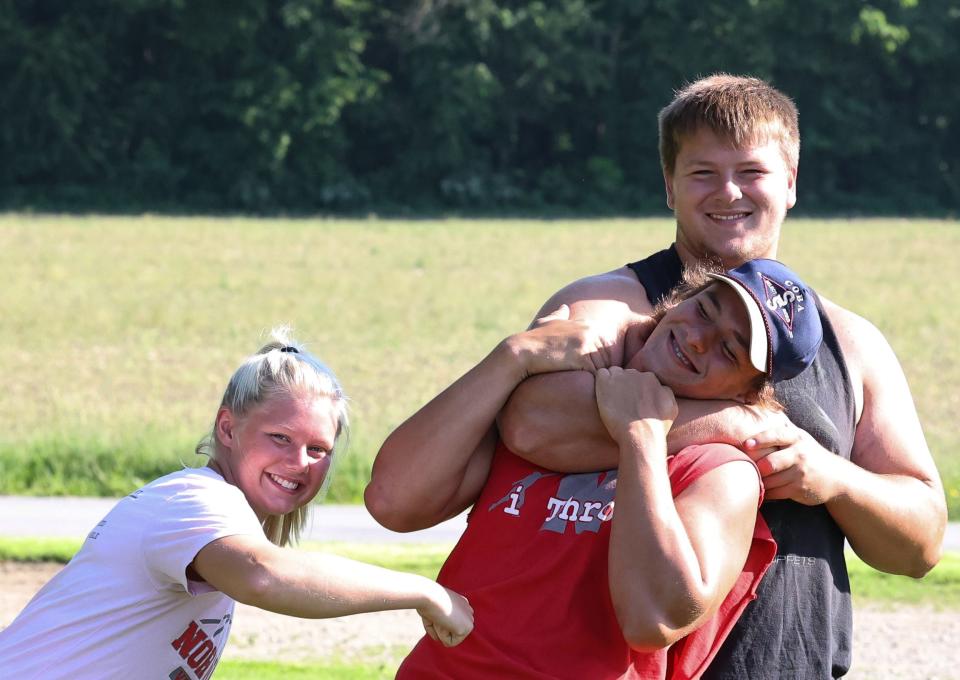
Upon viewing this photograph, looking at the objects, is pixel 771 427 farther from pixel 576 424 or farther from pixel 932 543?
pixel 932 543

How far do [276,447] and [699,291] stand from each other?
916mm

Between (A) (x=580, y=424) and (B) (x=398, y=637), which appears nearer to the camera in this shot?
(A) (x=580, y=424)

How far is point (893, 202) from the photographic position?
4538 cm

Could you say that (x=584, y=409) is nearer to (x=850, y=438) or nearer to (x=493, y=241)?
(x=850, y=438)

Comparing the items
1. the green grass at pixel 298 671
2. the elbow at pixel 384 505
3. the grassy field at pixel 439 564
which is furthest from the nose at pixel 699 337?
the grassy field at pixel 439 564

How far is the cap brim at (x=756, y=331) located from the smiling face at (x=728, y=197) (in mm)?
432

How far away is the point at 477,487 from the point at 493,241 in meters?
28.2

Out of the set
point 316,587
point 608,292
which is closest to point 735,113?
point 608,292

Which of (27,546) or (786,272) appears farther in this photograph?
(27,546)

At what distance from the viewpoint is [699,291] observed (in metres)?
2.65

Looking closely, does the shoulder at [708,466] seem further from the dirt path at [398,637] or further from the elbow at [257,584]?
the dirt path at [398,637]

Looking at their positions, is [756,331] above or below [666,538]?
above

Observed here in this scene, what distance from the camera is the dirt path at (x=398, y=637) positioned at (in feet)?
18.8

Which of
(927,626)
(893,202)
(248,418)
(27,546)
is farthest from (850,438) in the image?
(893,202)
